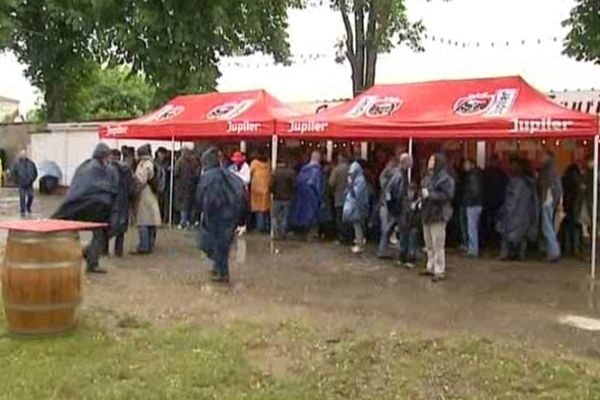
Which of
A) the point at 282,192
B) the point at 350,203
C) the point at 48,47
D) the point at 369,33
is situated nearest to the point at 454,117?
the point at 350,203

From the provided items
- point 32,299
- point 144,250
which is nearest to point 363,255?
point 144,250

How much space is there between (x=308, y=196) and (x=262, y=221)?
1.72 meters

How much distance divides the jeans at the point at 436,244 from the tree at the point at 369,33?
15.6 m

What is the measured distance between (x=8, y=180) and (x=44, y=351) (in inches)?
1024

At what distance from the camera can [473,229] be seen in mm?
12961

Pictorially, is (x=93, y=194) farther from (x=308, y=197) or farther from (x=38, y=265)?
(x=308, y=197)

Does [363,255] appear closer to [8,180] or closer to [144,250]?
[144,250]

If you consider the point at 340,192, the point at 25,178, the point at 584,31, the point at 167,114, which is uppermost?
the point at 584,31

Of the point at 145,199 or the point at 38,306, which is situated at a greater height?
the point at 145,199

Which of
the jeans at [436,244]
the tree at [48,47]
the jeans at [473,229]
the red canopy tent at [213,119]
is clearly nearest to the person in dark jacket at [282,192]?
the red canopy tent at [213,119]

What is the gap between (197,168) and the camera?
625 inches

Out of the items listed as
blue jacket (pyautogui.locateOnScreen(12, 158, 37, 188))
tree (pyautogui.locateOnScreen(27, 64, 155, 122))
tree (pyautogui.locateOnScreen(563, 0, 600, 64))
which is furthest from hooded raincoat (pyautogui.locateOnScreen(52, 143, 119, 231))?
tree (pyautogui.locateOnScreen(27, 64, 155, 122))

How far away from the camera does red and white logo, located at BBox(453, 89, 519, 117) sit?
12101 millimetres

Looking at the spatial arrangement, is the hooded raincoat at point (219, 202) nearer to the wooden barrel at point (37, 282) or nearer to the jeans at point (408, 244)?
the jeans at point (408, 244)
